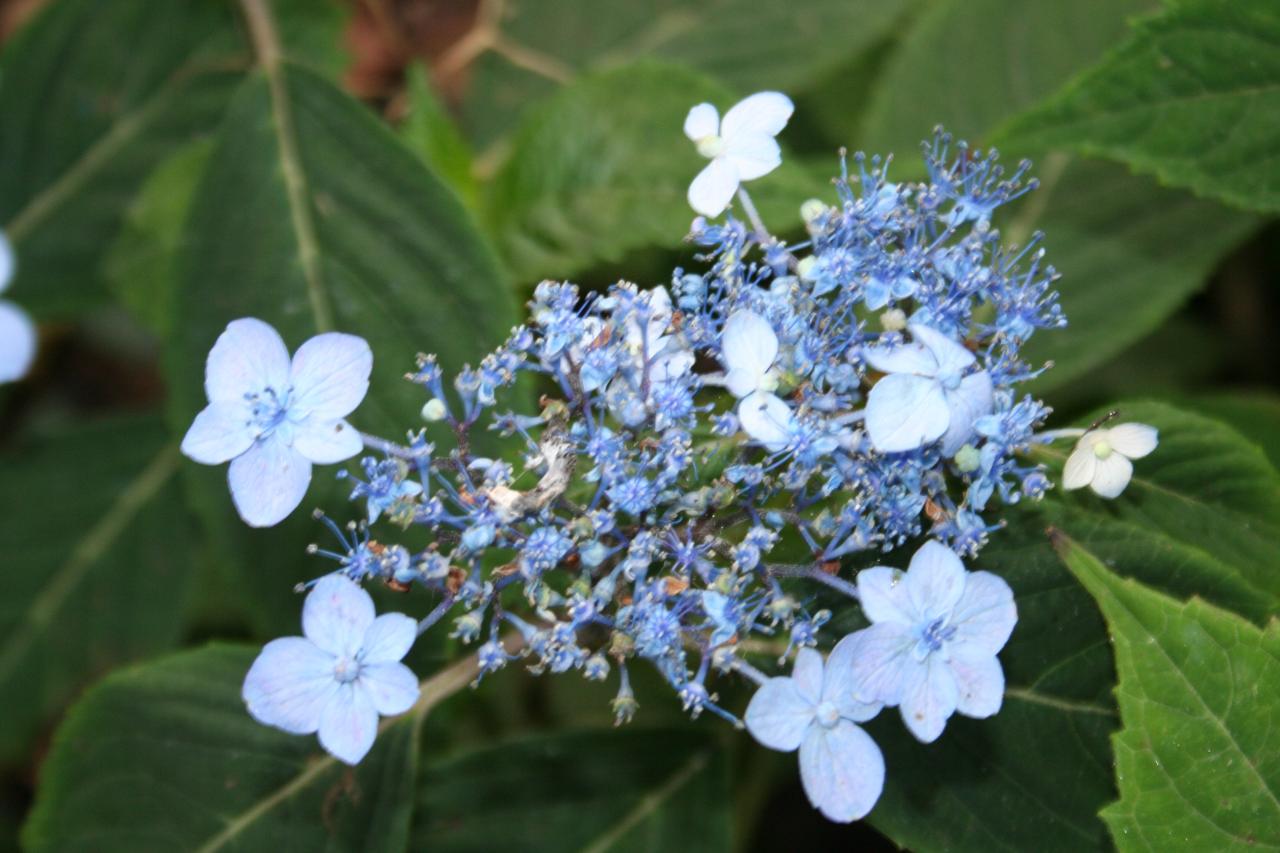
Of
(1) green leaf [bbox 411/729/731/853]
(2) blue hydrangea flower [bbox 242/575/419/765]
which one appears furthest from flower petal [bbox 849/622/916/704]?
(1) green leaf [bbox 411/729/731/853]

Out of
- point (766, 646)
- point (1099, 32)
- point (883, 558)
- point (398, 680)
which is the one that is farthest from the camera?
point (1099, 32)

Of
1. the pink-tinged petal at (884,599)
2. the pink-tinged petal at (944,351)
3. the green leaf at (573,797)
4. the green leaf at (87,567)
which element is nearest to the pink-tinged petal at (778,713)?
the pink-tinged petal at (884,599)

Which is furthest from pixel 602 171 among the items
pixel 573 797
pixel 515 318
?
pixel 573 797

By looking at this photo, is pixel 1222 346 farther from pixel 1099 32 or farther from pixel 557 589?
pixel 557 589

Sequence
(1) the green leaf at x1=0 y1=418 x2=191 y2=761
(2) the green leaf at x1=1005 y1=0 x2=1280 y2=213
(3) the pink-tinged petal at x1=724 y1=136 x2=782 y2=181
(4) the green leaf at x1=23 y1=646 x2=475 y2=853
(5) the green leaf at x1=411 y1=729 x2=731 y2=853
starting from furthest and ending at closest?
(1) the green leaf at x1=0 y1=418 x2=191 y2=761 → (5) the green leaf at x1=411 y1=729 x2=731 y2=853 → (4) the green leaf at x1=23 y1=646 x2=475 y2=853 → (2) the green leaf at x1=1005 y1=0 x2=1280 y2=213 → (3) the pink-tinged petal at x1=724 y1=136 x2=782 y2=181

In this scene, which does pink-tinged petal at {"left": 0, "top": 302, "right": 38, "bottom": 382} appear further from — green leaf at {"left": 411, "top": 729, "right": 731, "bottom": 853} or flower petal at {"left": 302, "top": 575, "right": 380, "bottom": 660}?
flower petal at {"left": 302, "top": 575, "right": 380, "bottom": 660}

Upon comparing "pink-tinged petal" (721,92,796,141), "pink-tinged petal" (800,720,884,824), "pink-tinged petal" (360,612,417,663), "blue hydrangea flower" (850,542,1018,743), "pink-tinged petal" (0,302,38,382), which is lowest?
"pink-tinged petal" (800,720,884,824)

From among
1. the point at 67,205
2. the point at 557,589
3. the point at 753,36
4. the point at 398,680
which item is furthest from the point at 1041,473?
the point at 67,205
